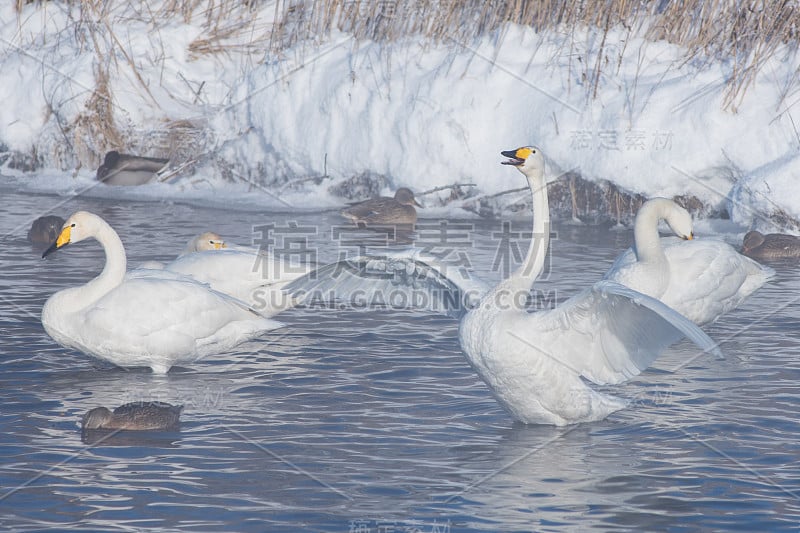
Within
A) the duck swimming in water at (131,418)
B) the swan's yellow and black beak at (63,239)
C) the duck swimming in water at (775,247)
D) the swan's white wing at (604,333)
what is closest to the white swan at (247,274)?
the swan's yellow and black beak at (63,239)

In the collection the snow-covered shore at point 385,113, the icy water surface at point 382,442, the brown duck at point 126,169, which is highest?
the snow-covered shore at point 385,113

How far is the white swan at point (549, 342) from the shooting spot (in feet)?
19.0

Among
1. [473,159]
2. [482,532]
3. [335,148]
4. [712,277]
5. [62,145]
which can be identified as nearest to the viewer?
[482,532]

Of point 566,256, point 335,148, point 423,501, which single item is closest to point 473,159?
point 335,148

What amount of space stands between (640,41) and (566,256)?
4.19 m

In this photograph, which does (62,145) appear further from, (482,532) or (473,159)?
(482,532)

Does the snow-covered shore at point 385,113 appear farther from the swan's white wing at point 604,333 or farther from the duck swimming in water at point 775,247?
the swan's white wing at point 604,333

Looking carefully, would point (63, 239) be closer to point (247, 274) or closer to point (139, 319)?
point (139, 319)

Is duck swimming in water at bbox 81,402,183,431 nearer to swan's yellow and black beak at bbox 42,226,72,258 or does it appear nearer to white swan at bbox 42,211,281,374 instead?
white swan at bbox 42,211,281,374

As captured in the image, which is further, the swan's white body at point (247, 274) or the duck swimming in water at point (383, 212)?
the duck swimming in water at point (383, 212)

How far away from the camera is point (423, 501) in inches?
201

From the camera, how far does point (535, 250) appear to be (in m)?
5.98

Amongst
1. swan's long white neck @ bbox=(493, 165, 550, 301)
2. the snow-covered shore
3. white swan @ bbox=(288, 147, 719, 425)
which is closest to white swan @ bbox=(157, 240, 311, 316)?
swan's long white neck @ bbox=(493, 165, 550, 301)

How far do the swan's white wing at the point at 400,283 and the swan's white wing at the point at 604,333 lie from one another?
2.34ft
